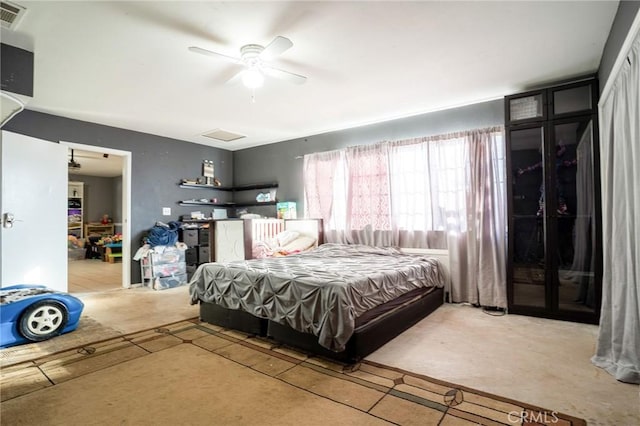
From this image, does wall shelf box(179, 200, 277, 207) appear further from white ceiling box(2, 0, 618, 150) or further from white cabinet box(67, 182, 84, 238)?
white cabinet box(67, 182, 84, 238)

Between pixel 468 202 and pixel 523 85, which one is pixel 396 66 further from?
pixel 468 202

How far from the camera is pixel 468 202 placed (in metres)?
3.90

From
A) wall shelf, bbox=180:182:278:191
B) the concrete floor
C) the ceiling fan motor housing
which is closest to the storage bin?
the concrete floor

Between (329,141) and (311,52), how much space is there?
2.59 meters

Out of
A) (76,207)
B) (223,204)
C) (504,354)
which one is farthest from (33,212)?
(76,207)

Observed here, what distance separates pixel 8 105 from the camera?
2.67 meters

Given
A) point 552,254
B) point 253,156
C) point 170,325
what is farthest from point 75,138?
point 552,254

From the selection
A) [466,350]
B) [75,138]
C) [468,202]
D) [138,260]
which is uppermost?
[75,138]

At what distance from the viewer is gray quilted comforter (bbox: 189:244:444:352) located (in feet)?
7.36

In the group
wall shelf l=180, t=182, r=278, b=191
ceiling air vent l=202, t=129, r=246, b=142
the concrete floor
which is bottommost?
the concrete floor

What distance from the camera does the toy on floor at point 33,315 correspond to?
2643mm

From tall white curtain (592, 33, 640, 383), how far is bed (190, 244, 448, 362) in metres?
1.44

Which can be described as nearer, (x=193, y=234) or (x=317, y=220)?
(x=317, y=220)

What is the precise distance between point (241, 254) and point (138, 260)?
5.75 ft
